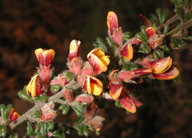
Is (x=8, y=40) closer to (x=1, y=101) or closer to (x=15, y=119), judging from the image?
(x=1, y=101)

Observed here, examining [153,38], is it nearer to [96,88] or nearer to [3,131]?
[96,88]

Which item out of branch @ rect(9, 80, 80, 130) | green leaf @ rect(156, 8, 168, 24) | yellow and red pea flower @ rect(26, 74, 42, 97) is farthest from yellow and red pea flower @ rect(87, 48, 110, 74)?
green leaf @ rect(156, 8, 168, 24)

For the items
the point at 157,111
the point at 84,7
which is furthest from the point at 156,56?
the point at 84,7

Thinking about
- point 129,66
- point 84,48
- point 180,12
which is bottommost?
point 129,66

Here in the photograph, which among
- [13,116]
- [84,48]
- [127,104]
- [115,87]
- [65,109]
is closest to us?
[115,87]

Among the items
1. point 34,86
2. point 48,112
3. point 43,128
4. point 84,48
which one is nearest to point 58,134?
point 43,128
